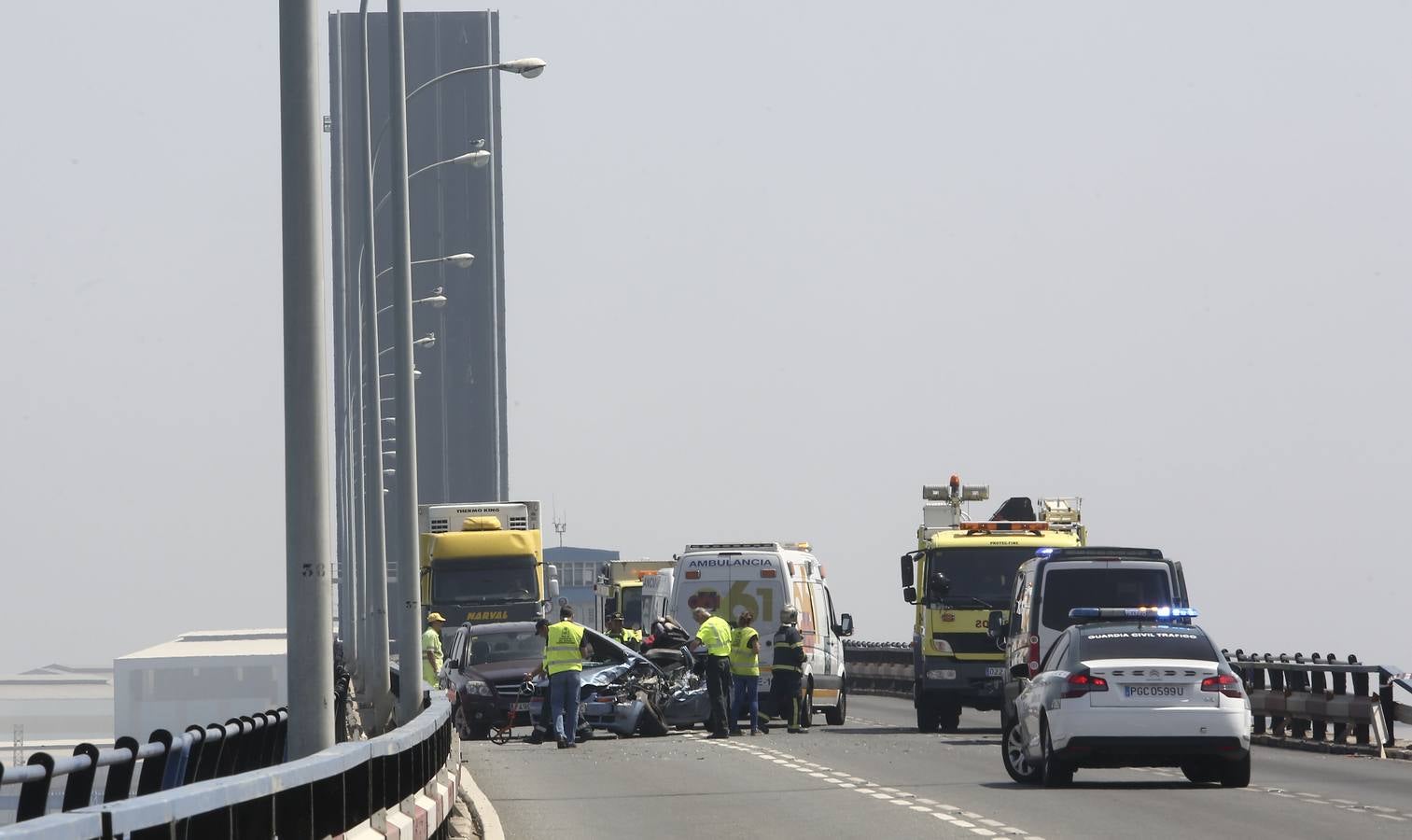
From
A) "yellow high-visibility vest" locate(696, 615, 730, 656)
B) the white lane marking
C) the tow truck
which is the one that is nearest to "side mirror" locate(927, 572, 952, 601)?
the tow truck

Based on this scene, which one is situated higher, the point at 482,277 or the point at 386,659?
the point at 482,277

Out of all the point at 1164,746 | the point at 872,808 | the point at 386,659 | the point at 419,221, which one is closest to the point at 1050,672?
the point at 1164,746

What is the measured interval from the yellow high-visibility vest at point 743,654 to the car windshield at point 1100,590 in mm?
4141

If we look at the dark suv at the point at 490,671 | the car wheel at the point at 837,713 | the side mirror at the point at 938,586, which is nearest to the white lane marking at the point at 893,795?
the side mirror at the point at 938,586

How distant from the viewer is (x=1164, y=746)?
1884 centimetres

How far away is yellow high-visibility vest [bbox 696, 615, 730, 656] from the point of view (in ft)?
92.2

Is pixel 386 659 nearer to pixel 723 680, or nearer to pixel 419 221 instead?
pixel 723 680

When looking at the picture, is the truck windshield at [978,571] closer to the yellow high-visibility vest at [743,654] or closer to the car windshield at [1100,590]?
the yellow high-visibility vest at [743,654]

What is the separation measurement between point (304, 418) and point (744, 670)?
1786cm

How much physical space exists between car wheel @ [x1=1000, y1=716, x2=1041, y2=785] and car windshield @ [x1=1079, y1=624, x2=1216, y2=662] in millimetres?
1381

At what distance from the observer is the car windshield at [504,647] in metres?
31.5

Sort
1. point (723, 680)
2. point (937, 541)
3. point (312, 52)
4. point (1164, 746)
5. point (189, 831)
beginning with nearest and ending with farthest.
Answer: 1. point (189, 831)
2. point (312, 52)
3. point (1164, 746)
4. point (723, 680)
5. point (937, 541)

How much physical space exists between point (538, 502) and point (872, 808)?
98.4ft

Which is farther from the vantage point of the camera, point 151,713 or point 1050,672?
point 151,713
